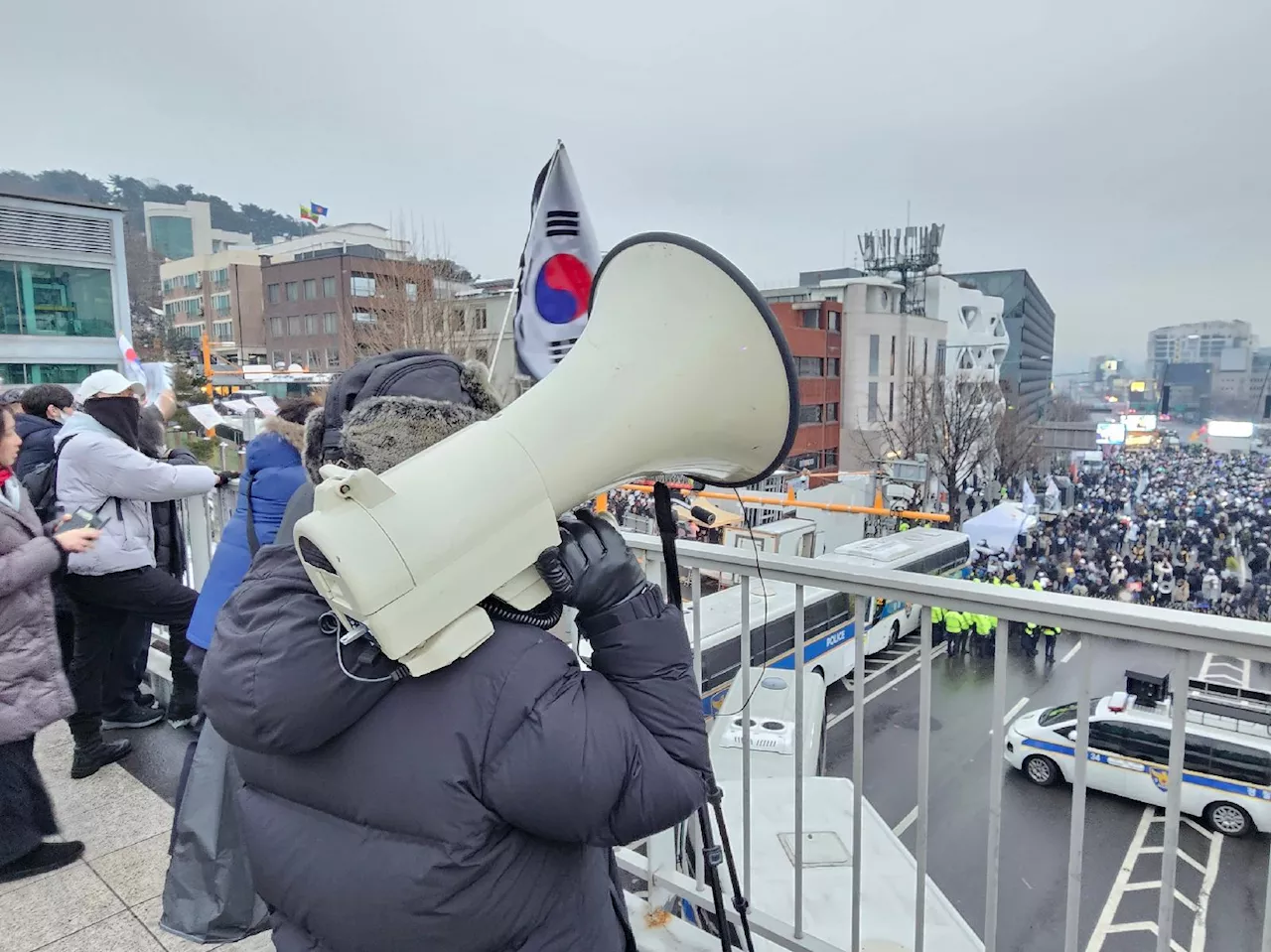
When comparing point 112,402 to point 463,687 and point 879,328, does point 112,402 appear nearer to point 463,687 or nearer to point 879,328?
point 463,687

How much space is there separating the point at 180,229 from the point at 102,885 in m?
101

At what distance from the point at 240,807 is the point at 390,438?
2.17ft

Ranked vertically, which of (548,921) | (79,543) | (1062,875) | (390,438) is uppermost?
(390,438)

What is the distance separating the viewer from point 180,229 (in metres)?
84.8

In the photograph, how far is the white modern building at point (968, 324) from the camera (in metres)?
56.2

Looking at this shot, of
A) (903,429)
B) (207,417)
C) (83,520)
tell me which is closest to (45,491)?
(83,520)

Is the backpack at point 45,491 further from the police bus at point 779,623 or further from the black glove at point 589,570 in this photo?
the black glove at point 589,570

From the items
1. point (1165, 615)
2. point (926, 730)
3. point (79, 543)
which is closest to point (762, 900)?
point (926, 730)

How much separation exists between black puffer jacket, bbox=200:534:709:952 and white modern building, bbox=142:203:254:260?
94569mm

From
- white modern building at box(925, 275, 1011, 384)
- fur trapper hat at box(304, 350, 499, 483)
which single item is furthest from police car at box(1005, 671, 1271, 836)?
white modern building at box(925, 275, 1011, 384)

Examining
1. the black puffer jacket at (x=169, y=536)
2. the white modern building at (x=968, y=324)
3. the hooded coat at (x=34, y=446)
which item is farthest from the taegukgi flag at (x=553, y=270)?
the white modern building at (x=968, y=324)

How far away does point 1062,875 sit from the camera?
10.2 meters

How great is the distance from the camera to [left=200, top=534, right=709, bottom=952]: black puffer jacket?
3.27 ft

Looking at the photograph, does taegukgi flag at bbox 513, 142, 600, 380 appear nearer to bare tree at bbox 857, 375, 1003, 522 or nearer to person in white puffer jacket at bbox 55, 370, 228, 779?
person in white puffer jacket at bbox 55, 370, 228, 779
